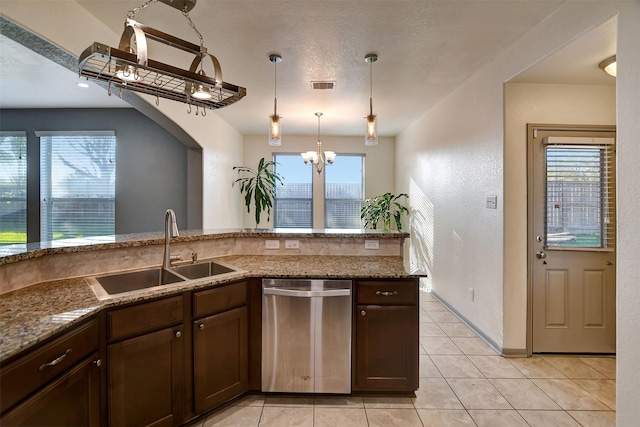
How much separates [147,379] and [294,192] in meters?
4.94

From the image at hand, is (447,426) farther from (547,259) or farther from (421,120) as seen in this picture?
(421,120)

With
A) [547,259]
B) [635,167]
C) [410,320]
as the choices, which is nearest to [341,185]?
[547,259]

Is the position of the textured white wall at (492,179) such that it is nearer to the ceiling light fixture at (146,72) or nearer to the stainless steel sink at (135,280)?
the ceiling light fixture at (146,72)

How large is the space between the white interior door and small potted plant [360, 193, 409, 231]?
2.68 metres

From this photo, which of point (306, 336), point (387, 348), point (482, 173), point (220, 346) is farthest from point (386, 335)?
point (482, 173)

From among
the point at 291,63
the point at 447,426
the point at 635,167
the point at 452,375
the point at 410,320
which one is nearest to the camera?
the point at 635,167

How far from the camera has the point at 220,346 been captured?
1834mm

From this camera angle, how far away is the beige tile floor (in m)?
1.86

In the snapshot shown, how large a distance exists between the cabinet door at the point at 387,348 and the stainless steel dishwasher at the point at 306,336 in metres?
0.10

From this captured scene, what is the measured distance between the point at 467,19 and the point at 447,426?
2.82m

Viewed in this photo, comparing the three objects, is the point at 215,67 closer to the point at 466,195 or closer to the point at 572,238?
the point at 466,195

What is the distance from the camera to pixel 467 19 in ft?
7.23

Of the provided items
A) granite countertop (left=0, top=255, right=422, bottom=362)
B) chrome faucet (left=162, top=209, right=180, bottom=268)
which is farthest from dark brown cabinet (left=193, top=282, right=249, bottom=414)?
chrome faucet (left=162, top=209, right=180, bottom=268)

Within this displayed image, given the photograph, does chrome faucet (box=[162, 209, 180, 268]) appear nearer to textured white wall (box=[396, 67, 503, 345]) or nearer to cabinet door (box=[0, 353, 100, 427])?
cabinet door (box=[0, 353, 100, 427])
